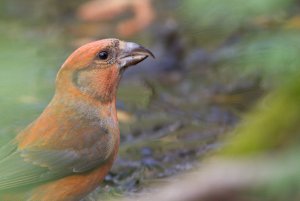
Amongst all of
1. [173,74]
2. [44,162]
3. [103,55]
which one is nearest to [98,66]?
[103,55]

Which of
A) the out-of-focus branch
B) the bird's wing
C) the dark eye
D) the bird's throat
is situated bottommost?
the out-of-focus branch

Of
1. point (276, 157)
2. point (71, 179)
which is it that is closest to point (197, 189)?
point (276, 157)

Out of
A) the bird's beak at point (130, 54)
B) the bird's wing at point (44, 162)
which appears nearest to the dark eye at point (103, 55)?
the bird's beak at point (130, 54)

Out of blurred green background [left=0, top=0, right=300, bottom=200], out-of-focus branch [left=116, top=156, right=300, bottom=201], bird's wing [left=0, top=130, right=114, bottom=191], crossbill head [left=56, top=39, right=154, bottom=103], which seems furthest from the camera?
crossbill head [left=56, top=39, right=154, bottom=103]

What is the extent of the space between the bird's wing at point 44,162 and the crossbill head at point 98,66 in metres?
0.40

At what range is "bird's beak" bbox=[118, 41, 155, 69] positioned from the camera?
5480 millimetres

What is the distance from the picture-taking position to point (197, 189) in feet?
8.79

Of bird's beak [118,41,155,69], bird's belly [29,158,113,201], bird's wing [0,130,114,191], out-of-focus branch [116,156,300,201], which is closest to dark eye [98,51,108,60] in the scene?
bird's beak [118,41,155,69]

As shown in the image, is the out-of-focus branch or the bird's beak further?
the bird's beak

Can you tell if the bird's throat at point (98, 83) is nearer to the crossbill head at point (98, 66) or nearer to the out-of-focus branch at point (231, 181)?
the crossbill head at point (98, 66)

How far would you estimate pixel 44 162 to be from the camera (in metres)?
4.95

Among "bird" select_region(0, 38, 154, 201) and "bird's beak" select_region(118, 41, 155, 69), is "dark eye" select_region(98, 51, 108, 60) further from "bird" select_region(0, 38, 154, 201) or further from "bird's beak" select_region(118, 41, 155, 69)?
"bird's beak" select_region(118, 41, 155, 69)

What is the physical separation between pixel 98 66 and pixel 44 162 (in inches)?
32.4

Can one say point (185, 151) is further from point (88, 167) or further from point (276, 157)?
point (276, 157)
